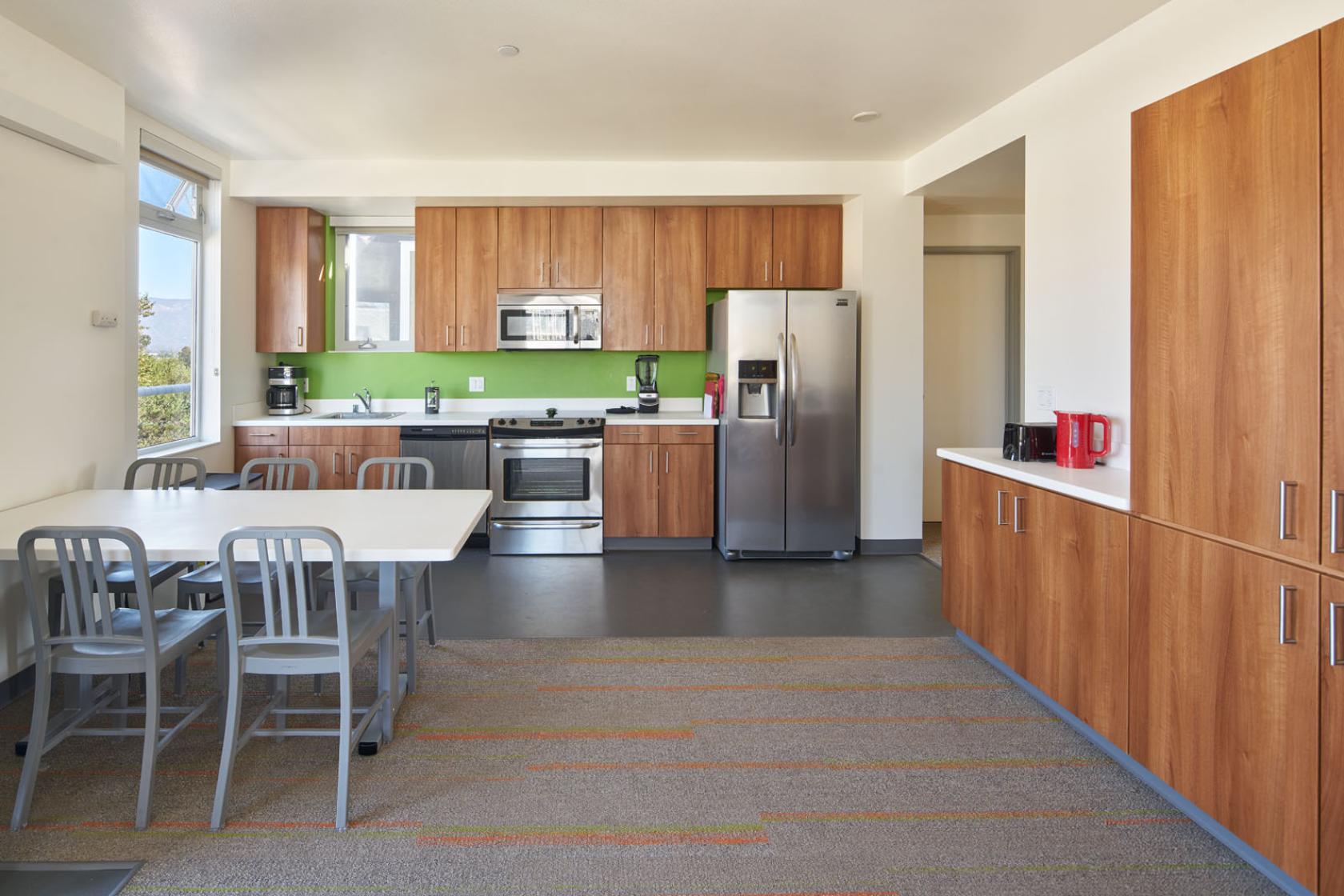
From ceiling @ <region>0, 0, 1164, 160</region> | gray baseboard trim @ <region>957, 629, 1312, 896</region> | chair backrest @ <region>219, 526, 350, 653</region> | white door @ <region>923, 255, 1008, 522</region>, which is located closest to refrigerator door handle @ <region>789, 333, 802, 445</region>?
ceiling @ <region>0, 0, 1164, 160</region>

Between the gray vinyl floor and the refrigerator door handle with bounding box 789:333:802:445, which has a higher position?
the refrigerator door handle with bounding box 789:333:802:445

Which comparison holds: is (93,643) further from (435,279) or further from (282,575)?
(435,279)

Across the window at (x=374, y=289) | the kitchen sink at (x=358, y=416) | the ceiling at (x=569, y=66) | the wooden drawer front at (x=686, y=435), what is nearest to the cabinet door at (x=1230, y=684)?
the ceiling at (x=569, y=66)

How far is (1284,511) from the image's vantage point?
5.87 ft

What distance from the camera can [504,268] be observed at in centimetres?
563

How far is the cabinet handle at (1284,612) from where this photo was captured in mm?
1774

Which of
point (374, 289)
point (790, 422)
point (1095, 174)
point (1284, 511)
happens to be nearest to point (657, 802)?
point (1284, 511)

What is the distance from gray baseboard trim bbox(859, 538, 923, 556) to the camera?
551 cm

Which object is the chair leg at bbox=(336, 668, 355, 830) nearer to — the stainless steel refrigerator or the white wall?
the white wall

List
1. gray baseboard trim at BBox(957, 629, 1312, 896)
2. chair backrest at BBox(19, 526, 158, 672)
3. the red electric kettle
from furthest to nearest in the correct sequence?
the red electric kettle, chair backrest at BBox(19, 526, 158, 672), gray baseboard trim at BBox(957, 629, 1312, 896)

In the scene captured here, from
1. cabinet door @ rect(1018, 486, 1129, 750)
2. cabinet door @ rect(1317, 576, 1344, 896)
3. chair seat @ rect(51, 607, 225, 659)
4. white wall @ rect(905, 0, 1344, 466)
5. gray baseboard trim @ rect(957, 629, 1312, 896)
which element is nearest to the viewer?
cabinet door @ rect(1317, 576, 1344, 896)

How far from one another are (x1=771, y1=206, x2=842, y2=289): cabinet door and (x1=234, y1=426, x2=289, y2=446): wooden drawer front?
345cm

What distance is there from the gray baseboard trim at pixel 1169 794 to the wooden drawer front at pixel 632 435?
280 cm

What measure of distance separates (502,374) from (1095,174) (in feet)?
13.5
